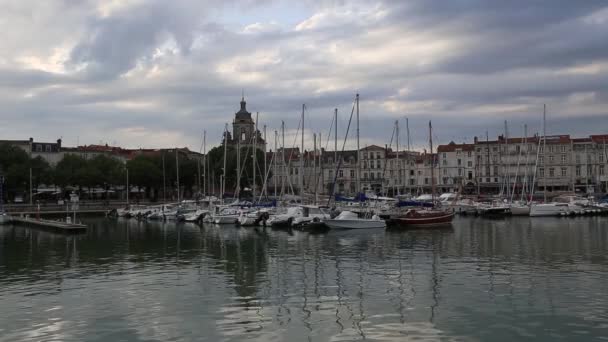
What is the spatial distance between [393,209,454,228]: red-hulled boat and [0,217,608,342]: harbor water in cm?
1458

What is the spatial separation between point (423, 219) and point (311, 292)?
115 feet

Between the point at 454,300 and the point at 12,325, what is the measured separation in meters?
13.3

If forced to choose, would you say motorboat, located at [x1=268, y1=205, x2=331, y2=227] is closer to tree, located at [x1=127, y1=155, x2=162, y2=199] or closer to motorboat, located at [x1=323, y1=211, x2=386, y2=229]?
motorboat, located at [x1=323, y1=211, x2=386, y2=229]

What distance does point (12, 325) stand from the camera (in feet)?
53.5

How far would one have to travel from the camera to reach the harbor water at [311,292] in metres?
15.4

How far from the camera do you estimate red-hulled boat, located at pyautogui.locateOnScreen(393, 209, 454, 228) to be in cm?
5369

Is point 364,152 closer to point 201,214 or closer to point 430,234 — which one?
point 201,214

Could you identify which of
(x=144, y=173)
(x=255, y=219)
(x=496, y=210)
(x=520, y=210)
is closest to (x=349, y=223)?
Result: (x=255, y=219)

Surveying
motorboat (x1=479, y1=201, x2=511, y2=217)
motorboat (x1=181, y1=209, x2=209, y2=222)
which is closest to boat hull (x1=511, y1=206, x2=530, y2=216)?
motorboat (x1=479, y1=201, x2=511, y2=217)

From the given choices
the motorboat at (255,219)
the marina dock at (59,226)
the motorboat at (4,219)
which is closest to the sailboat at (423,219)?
the motorboat at (255,219)

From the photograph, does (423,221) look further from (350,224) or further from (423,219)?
(350,224)

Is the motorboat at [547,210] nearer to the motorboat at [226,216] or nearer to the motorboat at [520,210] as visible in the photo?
the motorboat at [520,210]

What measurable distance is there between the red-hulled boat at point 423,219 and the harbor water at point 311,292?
14.6 m

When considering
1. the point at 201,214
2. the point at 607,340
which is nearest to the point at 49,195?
the point at 201,214
